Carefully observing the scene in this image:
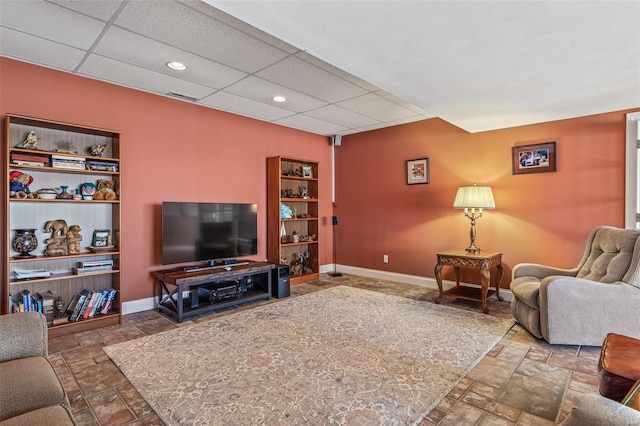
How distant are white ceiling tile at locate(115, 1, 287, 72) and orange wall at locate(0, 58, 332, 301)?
140 centimetres

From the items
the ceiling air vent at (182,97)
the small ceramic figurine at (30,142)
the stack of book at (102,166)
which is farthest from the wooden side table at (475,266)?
the small ceramic figurine at (30,142)

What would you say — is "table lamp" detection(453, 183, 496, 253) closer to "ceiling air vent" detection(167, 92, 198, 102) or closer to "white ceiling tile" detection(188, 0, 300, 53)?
"white ceiling tile" detection(188, 0, 300, 53)

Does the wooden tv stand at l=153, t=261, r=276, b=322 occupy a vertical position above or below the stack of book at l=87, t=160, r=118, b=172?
below

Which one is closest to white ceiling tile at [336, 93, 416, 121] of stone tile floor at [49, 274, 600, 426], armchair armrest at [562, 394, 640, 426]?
stone tile floor at [49, 274, 600, 426]

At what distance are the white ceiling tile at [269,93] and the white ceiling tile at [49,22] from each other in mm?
1383

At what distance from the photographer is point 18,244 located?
3047 millimetres

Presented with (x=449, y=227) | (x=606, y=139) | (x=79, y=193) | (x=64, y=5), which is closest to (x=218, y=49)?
(x=64, y=5)

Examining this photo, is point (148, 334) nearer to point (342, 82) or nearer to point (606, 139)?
point (342, 82)

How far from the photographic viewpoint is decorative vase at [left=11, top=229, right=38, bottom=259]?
3.05 meters

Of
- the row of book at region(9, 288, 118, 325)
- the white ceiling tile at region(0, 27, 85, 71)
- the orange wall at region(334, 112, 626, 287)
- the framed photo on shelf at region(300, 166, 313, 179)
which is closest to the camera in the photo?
the white ceiling tile at region(0, 27, 85, 71)

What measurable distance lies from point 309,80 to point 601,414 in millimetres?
3381

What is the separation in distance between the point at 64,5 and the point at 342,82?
235 cm

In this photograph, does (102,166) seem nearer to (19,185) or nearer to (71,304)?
(19,185)

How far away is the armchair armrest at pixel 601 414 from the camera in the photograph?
806 mm
